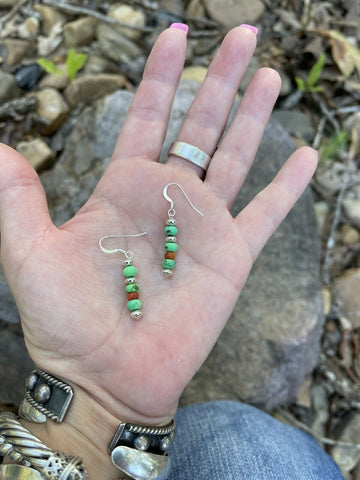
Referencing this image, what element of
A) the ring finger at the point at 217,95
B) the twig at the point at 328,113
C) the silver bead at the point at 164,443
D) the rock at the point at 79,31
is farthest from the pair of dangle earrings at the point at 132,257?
the rock at the point at 79,31

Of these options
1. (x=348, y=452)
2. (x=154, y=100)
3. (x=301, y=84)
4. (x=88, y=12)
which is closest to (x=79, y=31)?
(x=88, y=12)

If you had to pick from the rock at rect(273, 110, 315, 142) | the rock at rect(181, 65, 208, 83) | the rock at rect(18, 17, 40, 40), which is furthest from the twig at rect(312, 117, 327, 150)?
the rock at rect(18, 17, 40, 40)

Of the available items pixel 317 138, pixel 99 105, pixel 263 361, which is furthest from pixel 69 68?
pixel 263 361

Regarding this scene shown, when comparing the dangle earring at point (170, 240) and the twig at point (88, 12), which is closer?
the dangle earring at point (170, 240)

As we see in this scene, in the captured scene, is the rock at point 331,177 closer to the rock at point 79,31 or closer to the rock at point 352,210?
the rock at point 352,210

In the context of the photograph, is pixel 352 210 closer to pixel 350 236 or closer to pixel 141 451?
pixel 350 236

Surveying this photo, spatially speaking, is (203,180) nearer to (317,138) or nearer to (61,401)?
(61,401)
